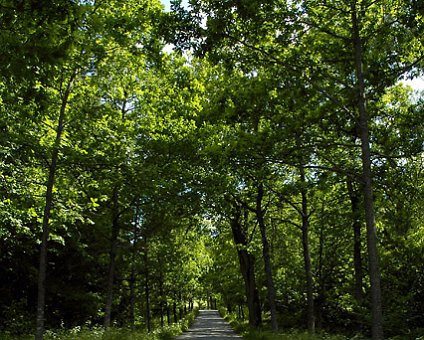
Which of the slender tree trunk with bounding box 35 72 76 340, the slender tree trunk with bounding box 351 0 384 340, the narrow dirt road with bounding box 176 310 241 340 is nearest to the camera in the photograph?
the slender tree trunk with bounding box 351 0 384 340

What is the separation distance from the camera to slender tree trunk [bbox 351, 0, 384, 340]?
7.92 m

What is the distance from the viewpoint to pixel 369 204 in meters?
8.39

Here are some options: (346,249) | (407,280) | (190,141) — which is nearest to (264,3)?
(190,141)

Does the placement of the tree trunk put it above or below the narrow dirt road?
above

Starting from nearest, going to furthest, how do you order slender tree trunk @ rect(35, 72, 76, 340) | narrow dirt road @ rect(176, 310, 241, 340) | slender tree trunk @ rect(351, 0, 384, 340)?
slender tree trunk @ rect(351, 0, 384, 340)
slender tree trunk @ rect(35, 72, 76, 340)
narrow dirt road @ rect(176, 310, 241, 340)

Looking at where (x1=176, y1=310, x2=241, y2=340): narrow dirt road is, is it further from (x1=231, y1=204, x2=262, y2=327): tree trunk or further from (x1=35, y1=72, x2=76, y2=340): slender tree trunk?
(x1=35, y1=72, x2=76, y2=340): slender tree trunk

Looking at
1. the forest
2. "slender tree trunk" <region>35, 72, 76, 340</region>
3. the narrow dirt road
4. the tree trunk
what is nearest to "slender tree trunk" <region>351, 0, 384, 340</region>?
the forest

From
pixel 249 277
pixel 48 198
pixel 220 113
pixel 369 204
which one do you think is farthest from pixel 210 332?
pixel 369 204

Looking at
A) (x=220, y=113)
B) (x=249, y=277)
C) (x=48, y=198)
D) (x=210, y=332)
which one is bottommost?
(x=210, y=332)

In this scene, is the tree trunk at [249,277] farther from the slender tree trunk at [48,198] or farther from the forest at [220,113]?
the slender tree trunk at [48,198]

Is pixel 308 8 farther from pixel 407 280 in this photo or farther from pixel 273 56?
pixel 407 280

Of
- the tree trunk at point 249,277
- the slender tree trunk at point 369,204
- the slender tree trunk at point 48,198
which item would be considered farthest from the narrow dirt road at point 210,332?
the slender tree trunk at point 369,204

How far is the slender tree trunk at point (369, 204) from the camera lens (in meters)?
7.92

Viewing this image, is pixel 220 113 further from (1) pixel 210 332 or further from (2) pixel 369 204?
(1) pixel 210 332
